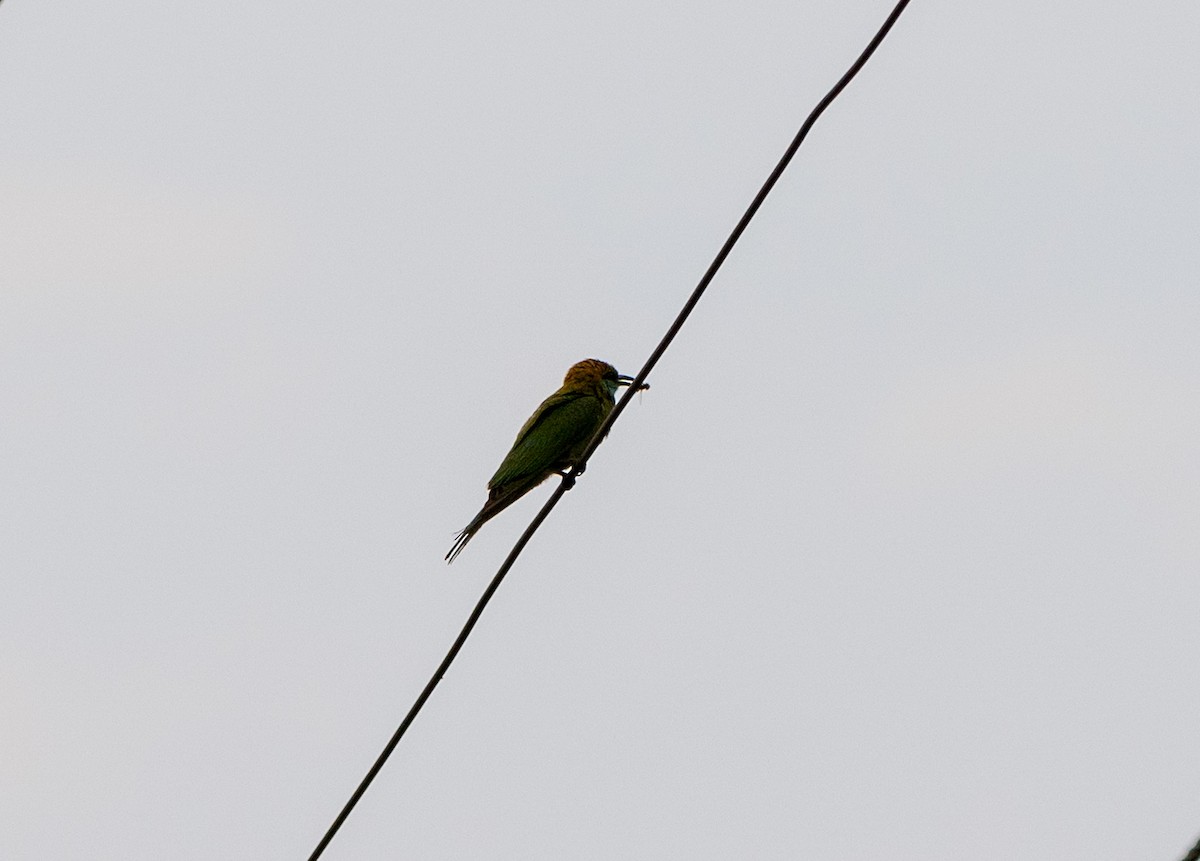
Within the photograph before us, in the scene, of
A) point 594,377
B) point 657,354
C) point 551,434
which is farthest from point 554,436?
point 657,354

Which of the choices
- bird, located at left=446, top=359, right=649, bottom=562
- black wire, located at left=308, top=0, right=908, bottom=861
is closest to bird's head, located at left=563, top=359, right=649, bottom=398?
bird, located at left=446, top=359, right=649, bottom=562

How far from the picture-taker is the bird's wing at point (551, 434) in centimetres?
705

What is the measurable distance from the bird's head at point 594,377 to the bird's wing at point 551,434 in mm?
159

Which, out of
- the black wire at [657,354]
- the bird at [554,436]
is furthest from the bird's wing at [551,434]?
the black wire at [657,354]

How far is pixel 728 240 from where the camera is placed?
3148 millimetres

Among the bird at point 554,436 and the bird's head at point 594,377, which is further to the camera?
the bird's head at point 594,377

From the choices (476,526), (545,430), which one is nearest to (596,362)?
(545,430)

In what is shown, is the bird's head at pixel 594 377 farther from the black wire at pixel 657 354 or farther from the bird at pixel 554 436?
the black wire at pixel 657 354

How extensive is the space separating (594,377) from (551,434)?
0.73 m

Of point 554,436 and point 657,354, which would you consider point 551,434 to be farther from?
point 657,354

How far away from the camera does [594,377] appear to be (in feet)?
26.0

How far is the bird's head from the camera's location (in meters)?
7.86

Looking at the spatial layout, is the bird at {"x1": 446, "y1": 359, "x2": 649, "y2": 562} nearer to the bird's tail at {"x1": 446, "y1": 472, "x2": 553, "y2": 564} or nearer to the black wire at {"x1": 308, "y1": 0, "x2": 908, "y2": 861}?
the bird's tail at {"x1": 446, "y1": 472, "x2": 553, "y2": 564}

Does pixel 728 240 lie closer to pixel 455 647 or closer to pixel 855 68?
pixel 855 68
